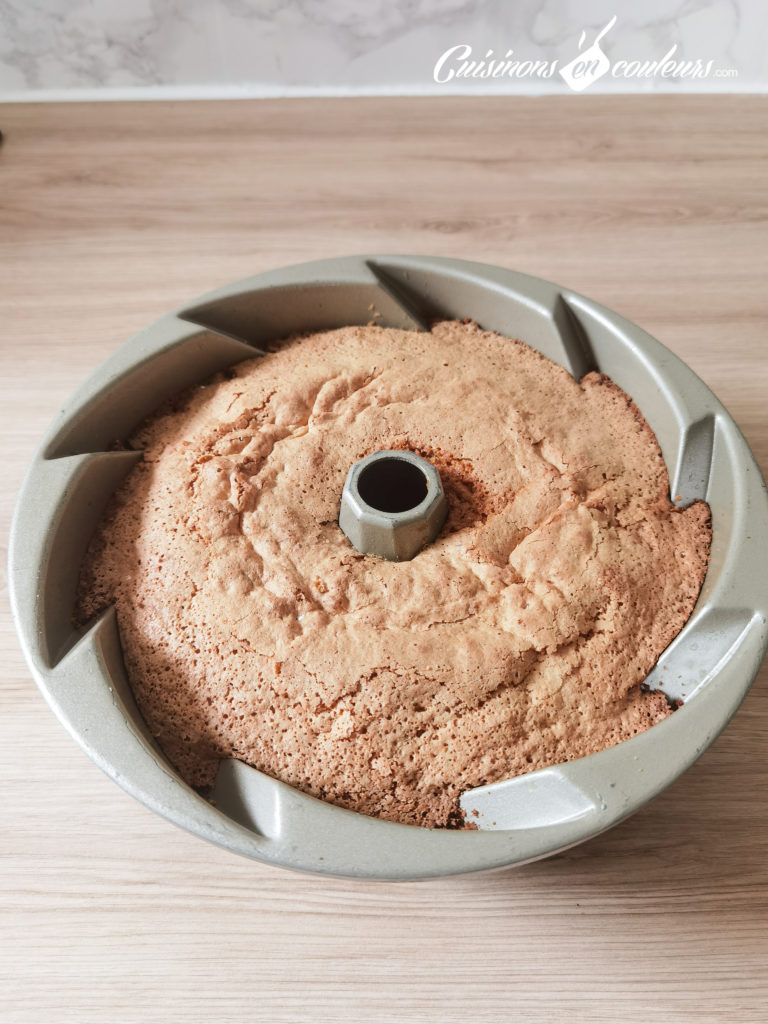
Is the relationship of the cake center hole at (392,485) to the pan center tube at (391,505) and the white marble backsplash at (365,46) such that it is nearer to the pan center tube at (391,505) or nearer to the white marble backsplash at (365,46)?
the pan center tube at (391,505)

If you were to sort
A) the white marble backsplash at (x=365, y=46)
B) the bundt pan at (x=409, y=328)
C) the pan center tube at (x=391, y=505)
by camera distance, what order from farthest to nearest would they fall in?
the white marble backsplash at (x=365, y=46) < the pan center tube at (x=391, y=505) < the bundt pan at (x=409, y=328)

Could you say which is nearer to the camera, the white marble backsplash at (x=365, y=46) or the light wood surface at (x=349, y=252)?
the light wood surface at (x=349, y=252)

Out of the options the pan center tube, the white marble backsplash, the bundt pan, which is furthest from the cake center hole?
the white marble backsplash

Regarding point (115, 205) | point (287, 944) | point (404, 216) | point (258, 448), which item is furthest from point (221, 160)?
point (287, 944)

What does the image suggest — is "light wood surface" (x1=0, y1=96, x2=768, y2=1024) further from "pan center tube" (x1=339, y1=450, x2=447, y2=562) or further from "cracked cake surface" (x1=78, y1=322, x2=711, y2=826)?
"pan center tube" (x1=339, y1=450, x2=447, y2=562)

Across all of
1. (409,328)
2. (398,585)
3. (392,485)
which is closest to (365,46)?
(409,328)

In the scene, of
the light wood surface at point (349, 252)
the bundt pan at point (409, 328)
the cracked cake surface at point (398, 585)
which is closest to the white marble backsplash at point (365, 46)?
the light wood surface at point (349, 252)

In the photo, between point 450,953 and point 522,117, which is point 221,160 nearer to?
point 522,117
